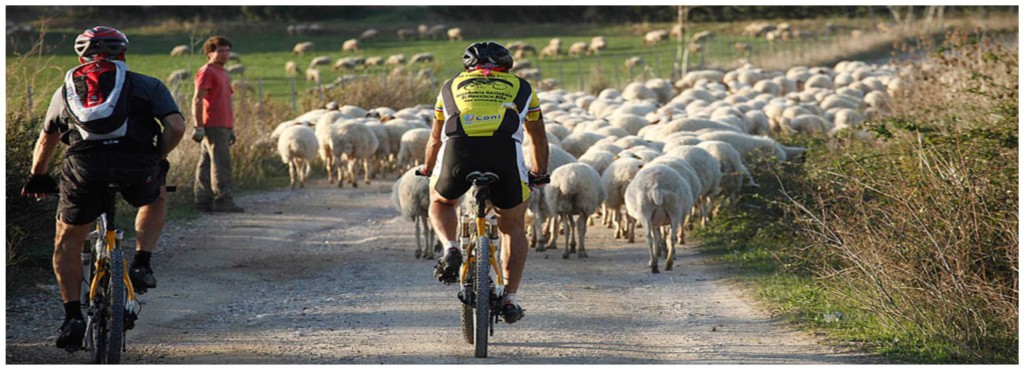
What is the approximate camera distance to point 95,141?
19.1 feet

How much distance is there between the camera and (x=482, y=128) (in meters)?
6.26

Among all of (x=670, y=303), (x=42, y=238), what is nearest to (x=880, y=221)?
(x=670, y=303)

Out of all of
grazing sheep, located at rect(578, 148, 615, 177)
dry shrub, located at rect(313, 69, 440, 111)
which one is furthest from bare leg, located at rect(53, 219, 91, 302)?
dry shrub, located at rect(313, 69, 440, 111)

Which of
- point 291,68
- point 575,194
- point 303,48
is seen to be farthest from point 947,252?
point 303,48

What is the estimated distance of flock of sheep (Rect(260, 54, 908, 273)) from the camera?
10.7 meters

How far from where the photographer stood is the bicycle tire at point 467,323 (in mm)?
6688

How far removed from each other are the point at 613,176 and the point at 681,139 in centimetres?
247

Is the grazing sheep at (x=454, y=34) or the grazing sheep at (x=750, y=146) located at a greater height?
the grazing sheep at (x=750, y=146)

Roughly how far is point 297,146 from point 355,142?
90 cm

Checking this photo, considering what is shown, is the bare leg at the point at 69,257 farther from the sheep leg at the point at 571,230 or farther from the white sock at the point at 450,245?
the sheep leg at the point at 571,230

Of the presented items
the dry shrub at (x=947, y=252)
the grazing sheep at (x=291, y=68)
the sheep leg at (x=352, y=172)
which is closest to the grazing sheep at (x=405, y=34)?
the grazing sheep at (x=291, y=68)

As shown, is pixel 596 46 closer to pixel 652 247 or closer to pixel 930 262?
pixel 652 247

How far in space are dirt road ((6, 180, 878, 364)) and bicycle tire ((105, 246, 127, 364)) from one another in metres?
0.49

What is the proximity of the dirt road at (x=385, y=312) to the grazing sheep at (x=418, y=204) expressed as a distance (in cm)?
21
